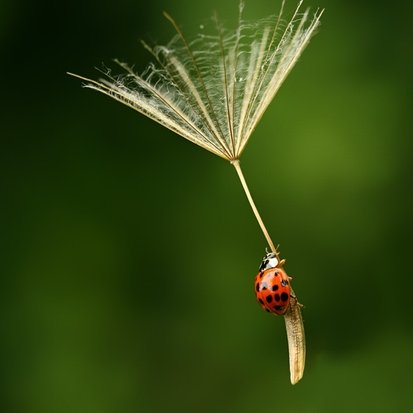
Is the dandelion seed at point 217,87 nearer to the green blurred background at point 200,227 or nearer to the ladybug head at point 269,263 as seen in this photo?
the ladybug head at point 269,263

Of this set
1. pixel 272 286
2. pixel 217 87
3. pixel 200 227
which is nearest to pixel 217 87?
pixel 217 87

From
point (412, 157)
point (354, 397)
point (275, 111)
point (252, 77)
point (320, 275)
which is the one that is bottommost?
point (354, 397)

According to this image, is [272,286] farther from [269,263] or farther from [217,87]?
[217,87]

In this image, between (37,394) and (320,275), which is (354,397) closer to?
(320,275)

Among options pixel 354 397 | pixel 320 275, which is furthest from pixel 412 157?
pixel 354 397

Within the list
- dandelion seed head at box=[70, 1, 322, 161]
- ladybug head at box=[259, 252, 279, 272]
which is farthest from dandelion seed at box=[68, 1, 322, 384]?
ladybug head at box=[259, 252, 279, 272]

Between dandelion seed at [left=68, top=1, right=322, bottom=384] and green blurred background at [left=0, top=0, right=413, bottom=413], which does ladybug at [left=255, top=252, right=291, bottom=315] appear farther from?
green blurred background at [left=0, top=0, right=413, bottom=413]
